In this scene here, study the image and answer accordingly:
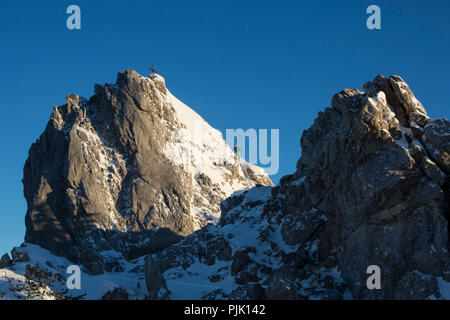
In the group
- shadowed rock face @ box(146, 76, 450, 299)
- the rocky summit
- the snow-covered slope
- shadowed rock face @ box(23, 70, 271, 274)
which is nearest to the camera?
shadowed rock face @ box(146, 76, 450, 299)

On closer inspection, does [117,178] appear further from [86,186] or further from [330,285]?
[330,285]

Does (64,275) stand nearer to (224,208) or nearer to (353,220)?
(224,208)

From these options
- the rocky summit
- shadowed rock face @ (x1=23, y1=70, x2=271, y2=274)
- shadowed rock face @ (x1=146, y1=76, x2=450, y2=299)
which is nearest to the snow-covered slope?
the rocky summit

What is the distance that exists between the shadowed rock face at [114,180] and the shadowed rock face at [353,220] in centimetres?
2390

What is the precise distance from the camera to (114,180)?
550 feet

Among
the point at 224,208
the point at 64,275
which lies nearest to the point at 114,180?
the point at 224,208

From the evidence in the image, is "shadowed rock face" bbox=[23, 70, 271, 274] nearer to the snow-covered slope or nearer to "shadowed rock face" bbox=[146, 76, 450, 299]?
the snow-covered slope

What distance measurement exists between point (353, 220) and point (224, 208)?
193 feet

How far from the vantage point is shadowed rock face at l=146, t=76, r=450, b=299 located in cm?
9838

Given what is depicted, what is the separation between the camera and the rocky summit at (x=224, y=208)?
10119 centimetres

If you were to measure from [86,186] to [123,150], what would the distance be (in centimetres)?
1636

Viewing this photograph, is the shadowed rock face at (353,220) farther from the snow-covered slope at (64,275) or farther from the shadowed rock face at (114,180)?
the shadowed rock face at (114,180)

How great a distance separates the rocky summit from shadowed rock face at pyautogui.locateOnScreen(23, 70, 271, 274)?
36cm

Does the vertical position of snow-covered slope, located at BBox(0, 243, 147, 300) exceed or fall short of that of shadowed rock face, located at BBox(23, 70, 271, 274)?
it falls short
